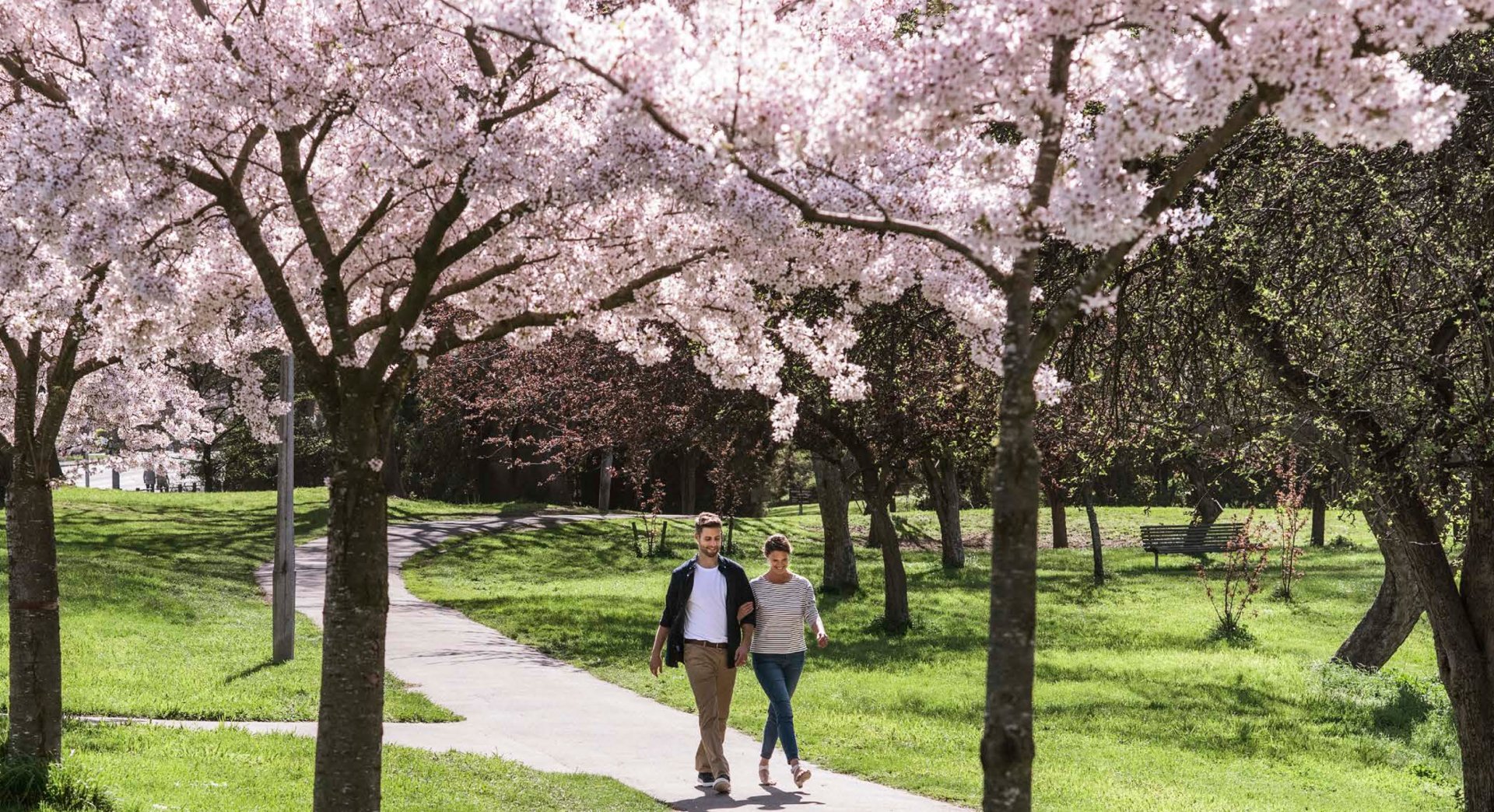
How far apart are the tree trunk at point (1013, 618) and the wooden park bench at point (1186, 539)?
3116 centimetres

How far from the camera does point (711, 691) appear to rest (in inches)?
391

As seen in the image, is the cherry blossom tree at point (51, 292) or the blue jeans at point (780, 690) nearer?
the cherry blossom tree at point (51, 292)

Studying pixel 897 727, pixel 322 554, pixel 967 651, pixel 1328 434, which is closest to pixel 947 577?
pixel 967 651

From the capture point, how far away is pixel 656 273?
6.92m

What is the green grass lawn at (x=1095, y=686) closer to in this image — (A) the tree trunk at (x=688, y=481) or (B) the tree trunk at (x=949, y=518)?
(B) the tree trunk at (x=949, y=518)

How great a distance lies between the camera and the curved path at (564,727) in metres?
10.1

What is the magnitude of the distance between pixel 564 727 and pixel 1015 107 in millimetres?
9413

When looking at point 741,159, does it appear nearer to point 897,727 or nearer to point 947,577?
point 897,727

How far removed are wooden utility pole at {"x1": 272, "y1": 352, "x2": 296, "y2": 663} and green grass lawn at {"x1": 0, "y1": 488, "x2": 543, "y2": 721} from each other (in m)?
0.34

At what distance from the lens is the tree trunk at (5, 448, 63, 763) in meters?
8.96

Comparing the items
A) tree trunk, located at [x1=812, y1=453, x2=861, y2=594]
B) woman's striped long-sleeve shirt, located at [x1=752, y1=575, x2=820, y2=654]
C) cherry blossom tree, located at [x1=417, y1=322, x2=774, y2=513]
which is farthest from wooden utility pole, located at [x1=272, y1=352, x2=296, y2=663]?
tree trunk, located at [x1=812, y1=453, x2=861, y2=594]

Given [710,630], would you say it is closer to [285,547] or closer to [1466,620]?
[1466,620]

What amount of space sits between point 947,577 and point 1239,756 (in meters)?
17.3

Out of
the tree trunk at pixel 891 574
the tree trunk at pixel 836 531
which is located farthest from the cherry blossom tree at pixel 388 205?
the tree trunk at pixel 836 531
